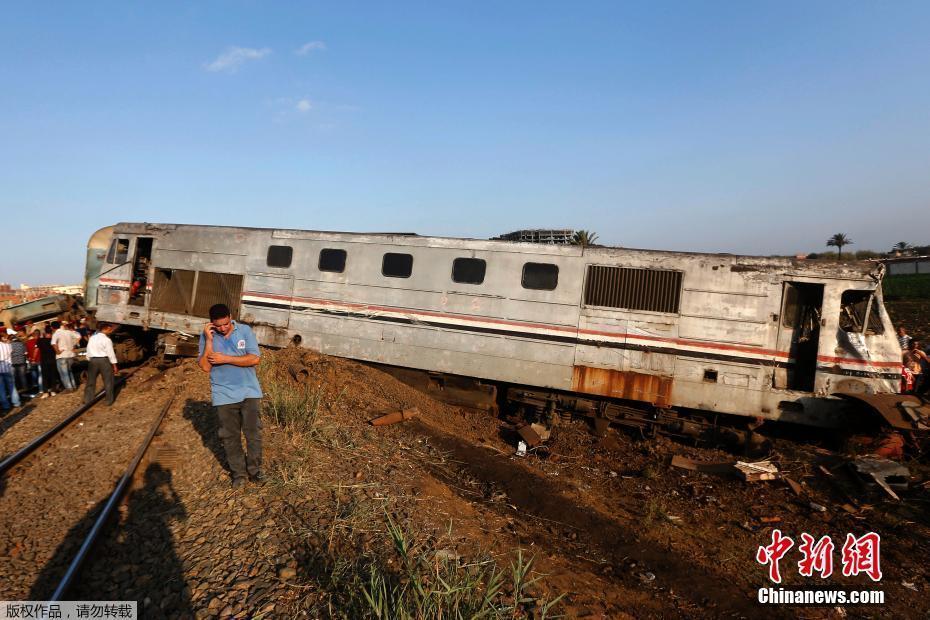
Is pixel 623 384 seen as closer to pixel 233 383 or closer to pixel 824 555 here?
pixel 824 555

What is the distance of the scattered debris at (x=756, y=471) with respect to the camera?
25.7 ft

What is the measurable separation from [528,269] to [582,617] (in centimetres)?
685

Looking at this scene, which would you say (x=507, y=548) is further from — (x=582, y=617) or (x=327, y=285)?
(x=327, y=285)

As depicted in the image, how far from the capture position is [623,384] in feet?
31.4

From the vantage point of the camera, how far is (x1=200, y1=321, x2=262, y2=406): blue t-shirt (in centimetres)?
546

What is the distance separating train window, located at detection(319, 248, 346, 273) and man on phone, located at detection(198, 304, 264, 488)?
5709mm

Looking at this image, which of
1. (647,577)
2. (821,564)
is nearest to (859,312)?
(821,564)

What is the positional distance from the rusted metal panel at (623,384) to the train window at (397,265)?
406 cm

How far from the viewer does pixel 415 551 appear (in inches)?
179

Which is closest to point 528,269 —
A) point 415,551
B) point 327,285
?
point 327,285

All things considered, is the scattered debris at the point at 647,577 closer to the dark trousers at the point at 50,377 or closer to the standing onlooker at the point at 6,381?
the standing onlooker at the point at 6,381

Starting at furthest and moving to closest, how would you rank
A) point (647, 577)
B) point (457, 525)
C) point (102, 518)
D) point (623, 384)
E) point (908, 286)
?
point (908, 286), point (623, 384), point (457, 525), point (647, 577), point (102, 518)

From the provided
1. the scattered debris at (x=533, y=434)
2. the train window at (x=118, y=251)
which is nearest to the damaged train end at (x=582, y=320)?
the scattered debris at (x=533, y=434)

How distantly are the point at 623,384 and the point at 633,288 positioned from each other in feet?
A: 6.05
